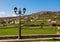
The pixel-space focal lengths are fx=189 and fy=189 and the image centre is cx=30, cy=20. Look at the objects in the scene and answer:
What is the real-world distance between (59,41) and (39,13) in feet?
525

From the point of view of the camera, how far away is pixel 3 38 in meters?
18.9

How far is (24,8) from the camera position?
18562 mm

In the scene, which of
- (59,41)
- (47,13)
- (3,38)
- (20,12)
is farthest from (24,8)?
(47,13)

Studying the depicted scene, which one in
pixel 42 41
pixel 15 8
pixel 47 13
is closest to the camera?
pixel 42 41

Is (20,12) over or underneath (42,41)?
over

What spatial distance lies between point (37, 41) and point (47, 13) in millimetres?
157251

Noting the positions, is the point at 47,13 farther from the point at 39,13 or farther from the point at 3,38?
the point at 3,38

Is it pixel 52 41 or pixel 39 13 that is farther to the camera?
pixel 39 13

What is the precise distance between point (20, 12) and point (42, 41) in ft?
12.7

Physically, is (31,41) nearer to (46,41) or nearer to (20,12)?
(46,41)

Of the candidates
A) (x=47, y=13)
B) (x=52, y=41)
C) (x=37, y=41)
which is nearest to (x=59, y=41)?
(x=52, y=41)

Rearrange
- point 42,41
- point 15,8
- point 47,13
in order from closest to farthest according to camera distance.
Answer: point 42,41
point 15,8
point 47,13

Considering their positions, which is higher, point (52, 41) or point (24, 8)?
point (24, 8)

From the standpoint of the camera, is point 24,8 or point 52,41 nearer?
point 52,41
